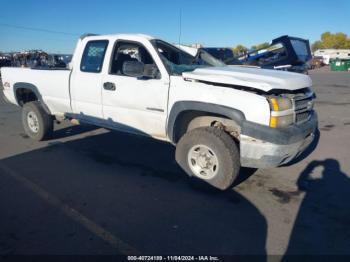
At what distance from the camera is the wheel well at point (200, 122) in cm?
423

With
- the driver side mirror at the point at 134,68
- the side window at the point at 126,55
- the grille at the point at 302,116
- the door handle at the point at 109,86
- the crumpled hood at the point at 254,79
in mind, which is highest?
the side window at the point at 126,55

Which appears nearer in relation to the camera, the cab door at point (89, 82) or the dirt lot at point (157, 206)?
the dirt lot at point (157, 206)

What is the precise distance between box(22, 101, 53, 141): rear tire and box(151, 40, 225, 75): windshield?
2854mm

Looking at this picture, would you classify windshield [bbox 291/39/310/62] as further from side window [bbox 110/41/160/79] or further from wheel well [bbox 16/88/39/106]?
wheel well [bbox 16/88/39/106]

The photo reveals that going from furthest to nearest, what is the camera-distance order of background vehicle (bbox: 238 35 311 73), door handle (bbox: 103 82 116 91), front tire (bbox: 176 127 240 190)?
background vehicle (bbox: 238 35 311 73) → door handle (bbox: 103 82 116 91) → front tire (bbox: 176 127 240 190)

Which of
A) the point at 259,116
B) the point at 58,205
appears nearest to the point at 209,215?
the point at 259,116

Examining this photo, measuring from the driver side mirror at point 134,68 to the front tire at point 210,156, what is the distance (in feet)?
3.58

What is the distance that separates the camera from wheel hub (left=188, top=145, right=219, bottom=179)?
4.09 meters

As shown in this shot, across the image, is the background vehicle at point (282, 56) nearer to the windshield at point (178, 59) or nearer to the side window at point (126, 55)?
the windshield at point (178, 59)

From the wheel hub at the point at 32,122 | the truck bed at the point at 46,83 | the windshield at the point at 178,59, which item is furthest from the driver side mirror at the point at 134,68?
the wheel hub at the point at 32,122

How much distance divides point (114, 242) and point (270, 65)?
39.5 ft

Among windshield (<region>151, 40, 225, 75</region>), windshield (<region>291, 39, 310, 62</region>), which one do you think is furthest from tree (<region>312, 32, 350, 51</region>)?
windshield (<region>151, 40, 225, 75</region>)

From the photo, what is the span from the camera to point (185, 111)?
4.28 meters


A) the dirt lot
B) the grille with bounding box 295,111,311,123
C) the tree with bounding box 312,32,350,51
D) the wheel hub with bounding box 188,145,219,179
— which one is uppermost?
the tree with bounding box 312,32,350,51
